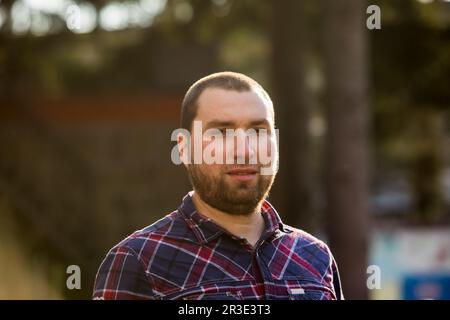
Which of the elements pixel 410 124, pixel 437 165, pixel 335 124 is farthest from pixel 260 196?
pixel 437 165

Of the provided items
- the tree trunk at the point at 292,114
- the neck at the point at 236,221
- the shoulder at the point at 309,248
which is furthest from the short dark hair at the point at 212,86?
the tree trunk at the point at 292,114

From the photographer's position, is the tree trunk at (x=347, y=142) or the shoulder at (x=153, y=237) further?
the tree trunk at (x=347, y=142)

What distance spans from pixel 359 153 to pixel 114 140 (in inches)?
221

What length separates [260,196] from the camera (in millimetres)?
3115

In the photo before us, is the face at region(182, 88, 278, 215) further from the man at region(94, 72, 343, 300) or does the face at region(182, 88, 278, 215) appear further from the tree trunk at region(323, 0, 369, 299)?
the tree trunk at region(323, 0, 369, 299)

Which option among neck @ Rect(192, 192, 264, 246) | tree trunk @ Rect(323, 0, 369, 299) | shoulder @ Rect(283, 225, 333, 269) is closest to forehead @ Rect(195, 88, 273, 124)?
neck @ Rect(192, 192, 264, 246)

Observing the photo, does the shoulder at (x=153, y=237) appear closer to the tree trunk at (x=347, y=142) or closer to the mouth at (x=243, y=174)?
the mouth at (x=243, y=174)

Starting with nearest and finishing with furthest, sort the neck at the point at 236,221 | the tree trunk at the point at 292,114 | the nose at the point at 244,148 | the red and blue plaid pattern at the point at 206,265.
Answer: the red and blue plaid pattern at the point at 206,265, the nose at the point at 244,148, the neck at the point at 236,221, the tree trunk at the point at 292,114

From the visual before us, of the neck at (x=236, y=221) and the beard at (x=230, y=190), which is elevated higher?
the beard at (x=230, y=190)

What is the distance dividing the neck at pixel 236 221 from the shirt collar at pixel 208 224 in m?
0.03

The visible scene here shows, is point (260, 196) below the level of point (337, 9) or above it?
below

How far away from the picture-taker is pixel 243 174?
10.2 ft

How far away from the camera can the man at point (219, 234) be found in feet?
9.84
